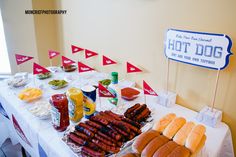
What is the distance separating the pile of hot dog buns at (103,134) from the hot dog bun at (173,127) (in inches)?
4.9

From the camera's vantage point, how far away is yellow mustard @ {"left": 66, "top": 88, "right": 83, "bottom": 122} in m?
0.94

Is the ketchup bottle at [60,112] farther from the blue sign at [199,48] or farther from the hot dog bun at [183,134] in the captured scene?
the blue sign at [199,48]

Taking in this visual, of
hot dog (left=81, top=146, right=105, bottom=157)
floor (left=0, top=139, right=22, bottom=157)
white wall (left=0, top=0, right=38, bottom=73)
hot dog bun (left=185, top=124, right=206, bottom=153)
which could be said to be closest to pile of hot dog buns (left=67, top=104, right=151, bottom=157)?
hot dog (left=81, top=146, right=105, bottom=157)

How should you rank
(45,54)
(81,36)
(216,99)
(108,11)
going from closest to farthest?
(216,99)
(108,11)
(81,36)
(45,54)

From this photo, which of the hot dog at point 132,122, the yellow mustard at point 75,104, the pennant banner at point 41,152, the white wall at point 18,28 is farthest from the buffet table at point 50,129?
the white wall at point 18,28

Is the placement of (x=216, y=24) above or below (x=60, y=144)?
above

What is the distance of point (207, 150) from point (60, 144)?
2.16 ft

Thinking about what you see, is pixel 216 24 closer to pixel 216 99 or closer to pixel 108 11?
pixel 216 99

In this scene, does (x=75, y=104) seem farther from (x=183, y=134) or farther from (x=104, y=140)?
(x=183, y=134)

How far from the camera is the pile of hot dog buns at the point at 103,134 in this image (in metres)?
0.79

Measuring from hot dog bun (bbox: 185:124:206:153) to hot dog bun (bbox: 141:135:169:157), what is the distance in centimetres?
8

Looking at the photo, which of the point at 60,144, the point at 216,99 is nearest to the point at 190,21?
the point at 216,99

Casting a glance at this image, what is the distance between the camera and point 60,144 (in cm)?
91

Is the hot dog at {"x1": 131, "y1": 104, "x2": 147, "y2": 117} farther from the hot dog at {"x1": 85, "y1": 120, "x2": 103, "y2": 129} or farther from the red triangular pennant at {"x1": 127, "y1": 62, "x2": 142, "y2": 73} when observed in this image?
the red triangular pennant at {"x1": 127, "y1": 62, "x2": 142, "y2": 73}
